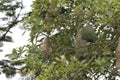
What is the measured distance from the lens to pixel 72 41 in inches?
79.9

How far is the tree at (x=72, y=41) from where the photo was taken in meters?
1.58

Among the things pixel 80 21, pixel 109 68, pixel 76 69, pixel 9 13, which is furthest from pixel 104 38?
pixel 9 13

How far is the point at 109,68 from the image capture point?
1660 mm

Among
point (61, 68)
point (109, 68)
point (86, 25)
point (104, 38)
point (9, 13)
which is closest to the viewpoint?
point (61, 68)

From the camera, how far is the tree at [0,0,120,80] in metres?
1.58

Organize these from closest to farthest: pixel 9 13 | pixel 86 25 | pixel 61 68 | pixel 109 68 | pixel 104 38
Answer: pixel 61 68
pixel 109 68
pixel 86 25
pixel 104 38
pixel 9 13

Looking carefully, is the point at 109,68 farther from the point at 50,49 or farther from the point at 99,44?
the point at 50,49

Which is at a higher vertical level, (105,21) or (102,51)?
(105,21)

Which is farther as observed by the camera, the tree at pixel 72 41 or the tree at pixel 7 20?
the tree at pixel 7 20

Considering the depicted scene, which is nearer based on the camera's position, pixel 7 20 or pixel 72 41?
pixel 72 41

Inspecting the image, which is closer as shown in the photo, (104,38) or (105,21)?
(105,21)

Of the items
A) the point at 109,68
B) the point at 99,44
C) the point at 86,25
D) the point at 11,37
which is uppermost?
the point at 11,37

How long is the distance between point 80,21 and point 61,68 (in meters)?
0.38

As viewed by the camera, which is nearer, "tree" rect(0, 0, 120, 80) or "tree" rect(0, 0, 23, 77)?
"tree" rect(0, 0, 120, 80)
